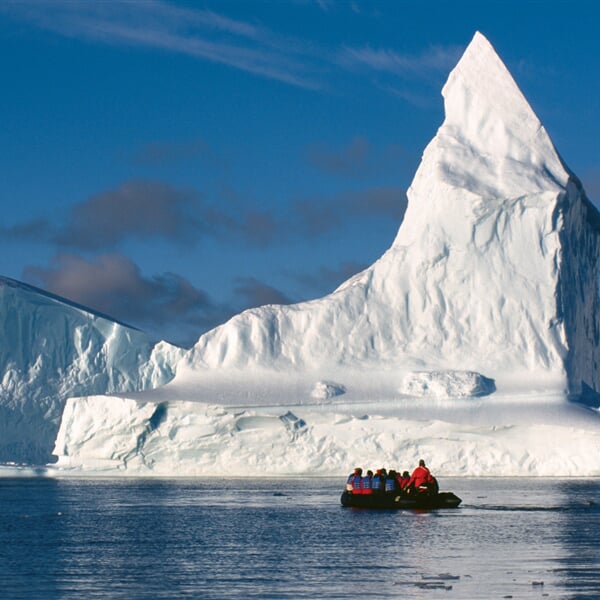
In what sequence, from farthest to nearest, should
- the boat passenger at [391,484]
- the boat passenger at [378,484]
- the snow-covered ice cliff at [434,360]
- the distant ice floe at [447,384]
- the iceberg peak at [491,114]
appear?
1. the iceberg peak at [491,114]
2. the distant ice floe at [447,384]
3. the snow-covered ice cliff at [434,360]
4. the boat passenger at [391,484]
5. the boat passenger at [378,484]

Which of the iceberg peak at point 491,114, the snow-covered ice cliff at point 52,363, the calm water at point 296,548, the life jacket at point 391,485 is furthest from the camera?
the snow-covered ice cliff at point 52,363

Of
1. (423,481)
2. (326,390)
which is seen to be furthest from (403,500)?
(326,390)

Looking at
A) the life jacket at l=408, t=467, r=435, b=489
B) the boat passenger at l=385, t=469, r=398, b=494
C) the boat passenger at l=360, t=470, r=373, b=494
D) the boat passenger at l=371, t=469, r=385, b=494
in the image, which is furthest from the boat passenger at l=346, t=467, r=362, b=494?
the life jacket at l=408, t=467, r=435, b=489

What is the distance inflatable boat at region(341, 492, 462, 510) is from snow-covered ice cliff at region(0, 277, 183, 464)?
105 ft

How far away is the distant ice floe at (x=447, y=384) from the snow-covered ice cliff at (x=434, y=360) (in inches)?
2.0

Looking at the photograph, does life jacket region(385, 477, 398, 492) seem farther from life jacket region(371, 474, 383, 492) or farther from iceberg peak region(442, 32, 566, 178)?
iceberg peak region(442, 32, 566, 178)

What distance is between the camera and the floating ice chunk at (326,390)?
46.2 m

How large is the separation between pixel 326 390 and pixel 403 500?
1322cm

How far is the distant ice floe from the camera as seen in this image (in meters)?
45.5

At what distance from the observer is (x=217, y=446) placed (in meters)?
47.2

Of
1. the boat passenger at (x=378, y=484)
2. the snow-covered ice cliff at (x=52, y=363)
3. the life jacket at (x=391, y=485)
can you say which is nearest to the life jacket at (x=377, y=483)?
the boat passenger at (x=378, y=484)

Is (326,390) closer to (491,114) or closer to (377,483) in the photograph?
(377,483)

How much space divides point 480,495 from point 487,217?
44.6 ft

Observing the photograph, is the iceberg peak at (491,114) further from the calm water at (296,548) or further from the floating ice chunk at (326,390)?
the calm water at (296,548)
